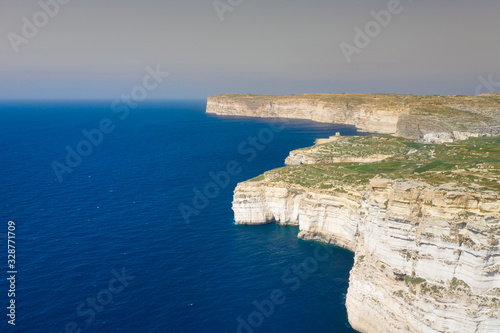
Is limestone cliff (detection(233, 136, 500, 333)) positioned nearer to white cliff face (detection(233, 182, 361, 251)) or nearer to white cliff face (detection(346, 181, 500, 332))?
white cliff face (detection(346, 181, 500, 332))

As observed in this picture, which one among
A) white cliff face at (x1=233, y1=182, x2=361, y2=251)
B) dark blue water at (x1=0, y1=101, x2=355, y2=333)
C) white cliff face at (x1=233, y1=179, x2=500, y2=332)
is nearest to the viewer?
white cliff face at (x1=233, y1=179, x2=500, y2=332)

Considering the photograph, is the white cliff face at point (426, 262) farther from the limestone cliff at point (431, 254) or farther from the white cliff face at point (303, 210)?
the white cliff face at point (303, 210)

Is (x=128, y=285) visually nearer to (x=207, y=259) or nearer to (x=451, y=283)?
(x=207, y=259)

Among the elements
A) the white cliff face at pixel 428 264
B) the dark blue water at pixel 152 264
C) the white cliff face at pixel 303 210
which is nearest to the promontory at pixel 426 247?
the white cliff face at pixel 428 264

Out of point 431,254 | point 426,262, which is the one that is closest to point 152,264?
point 426,262

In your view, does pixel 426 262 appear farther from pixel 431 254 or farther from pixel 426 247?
pixel 426 247

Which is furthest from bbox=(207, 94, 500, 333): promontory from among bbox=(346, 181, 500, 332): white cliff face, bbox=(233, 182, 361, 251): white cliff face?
bbox=(233, 182, 361, 251): white cliff face

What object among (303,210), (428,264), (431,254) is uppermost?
(431,254)

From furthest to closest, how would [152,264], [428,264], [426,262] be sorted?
1. [152,264]
2. [426,262]
3. [428,264]

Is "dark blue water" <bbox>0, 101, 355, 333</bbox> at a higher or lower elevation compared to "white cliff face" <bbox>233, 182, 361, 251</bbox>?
lower
